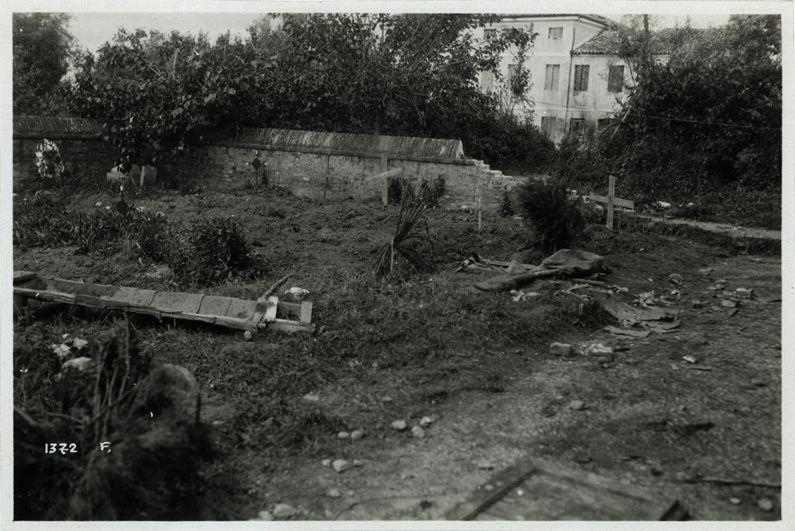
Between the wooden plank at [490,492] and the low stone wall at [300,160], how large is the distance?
8.60 metres

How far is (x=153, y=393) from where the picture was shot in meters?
4.46

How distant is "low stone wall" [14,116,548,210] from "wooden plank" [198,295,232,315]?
662cm

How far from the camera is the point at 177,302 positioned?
7.26 m

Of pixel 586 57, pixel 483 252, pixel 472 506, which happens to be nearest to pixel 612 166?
Result: pixel 483 252

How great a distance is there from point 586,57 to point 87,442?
28.3 m

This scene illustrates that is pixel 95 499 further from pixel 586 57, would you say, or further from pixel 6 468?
pixel 586 57

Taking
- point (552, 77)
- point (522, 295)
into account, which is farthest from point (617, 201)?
point (552, 77)

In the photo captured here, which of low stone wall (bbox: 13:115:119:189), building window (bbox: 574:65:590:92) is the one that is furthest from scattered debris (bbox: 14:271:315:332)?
building window (bbox: 574:65:590:92)

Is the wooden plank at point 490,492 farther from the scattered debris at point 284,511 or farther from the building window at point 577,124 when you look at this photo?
the building window at point 577,124

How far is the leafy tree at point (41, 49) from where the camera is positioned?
80.3 ft

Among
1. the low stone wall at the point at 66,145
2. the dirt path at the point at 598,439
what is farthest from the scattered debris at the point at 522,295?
the low stone wall at the point at 66,145

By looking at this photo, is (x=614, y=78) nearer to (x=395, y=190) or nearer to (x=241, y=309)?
(x=395, y=190)

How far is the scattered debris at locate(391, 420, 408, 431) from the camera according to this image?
17.1 ft

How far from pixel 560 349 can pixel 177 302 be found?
4.10 m
